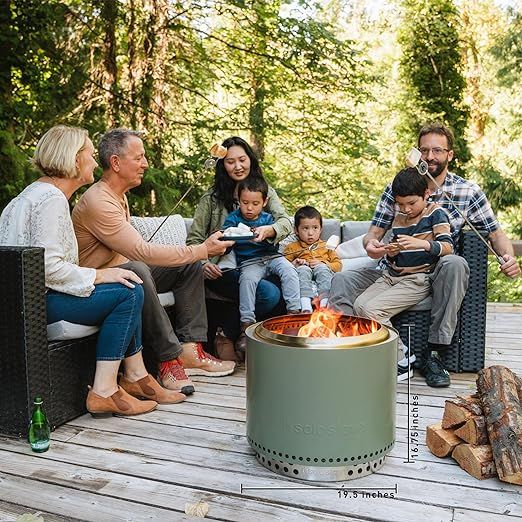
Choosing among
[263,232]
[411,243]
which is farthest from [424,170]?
[263,232]

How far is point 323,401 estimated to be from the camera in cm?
192

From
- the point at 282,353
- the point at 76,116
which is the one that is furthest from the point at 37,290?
the point at 76,116

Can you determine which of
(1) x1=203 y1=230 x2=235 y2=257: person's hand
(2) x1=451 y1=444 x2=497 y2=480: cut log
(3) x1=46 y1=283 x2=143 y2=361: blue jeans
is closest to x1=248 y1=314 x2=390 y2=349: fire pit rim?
(2) x1=451 y1=444 x2=497 y2=480: cut log

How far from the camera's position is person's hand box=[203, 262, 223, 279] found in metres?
3.37

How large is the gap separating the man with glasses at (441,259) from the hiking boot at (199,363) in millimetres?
660

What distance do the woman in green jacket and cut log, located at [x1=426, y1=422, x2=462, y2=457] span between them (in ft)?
4.32

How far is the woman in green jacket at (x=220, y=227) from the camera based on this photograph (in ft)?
11.1

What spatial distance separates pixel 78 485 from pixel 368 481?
0.92m

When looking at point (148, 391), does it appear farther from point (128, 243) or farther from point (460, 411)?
point (460, 411)

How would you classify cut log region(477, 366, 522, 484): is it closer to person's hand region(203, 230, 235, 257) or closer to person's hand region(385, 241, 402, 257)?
person's hand region(385, 241, 402, 257)

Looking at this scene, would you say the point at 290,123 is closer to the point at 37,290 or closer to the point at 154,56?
the point at 154,56

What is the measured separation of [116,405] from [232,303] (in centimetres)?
110

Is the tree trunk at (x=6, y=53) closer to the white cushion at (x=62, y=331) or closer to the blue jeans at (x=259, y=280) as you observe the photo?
the blue jeans at (x=259, y=280)

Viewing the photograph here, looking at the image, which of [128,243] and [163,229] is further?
[163,229]
